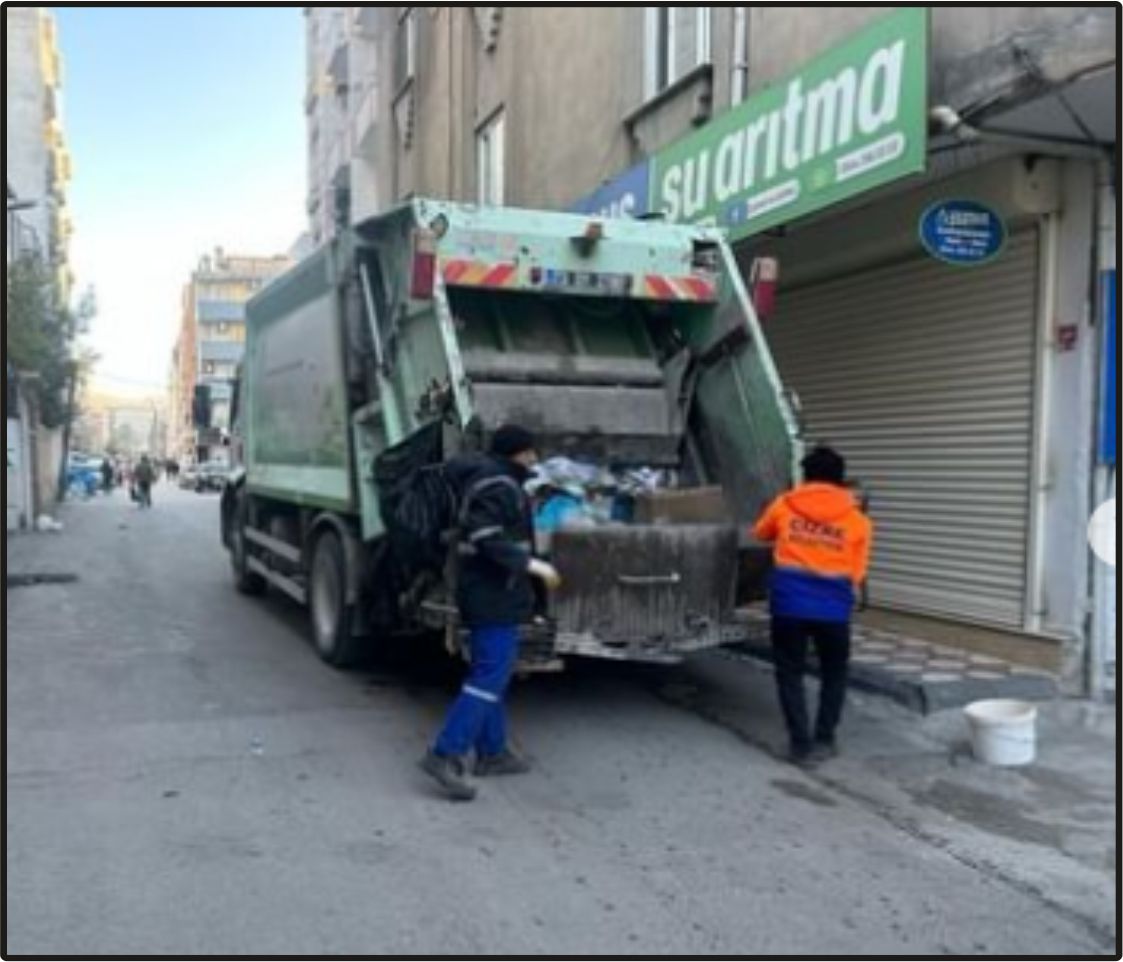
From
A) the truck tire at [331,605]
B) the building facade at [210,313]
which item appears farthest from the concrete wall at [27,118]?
the building facade at [210,313]

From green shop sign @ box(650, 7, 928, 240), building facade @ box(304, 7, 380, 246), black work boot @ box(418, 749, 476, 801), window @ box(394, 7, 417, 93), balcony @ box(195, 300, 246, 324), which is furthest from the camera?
balcony @ box(195, 300, 246, 324)

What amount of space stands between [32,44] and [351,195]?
18.9 metres

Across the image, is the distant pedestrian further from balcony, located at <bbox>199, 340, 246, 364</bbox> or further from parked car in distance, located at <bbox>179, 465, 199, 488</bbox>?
balcony, located at <bbox>199, 340, 246, 364</bbox>

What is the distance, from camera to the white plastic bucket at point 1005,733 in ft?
20.0

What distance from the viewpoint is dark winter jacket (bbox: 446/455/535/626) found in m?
5.61

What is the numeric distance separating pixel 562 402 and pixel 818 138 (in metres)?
2.40

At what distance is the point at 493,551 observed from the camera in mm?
5598

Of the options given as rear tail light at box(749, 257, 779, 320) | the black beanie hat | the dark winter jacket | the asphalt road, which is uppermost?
rear tail light at box(749, 257, 779, 320)

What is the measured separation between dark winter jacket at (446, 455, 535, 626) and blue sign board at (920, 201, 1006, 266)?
10.8 ft

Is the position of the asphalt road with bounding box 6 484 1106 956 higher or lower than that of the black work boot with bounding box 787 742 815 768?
lower

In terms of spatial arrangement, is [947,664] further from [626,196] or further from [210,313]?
[210,313]

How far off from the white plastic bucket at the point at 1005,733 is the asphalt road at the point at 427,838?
33.9 inches

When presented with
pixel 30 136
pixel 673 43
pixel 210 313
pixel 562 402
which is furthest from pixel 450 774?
pixel 210 313

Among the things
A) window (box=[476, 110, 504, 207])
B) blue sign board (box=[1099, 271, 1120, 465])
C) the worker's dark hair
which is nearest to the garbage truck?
the worker's dark hair
